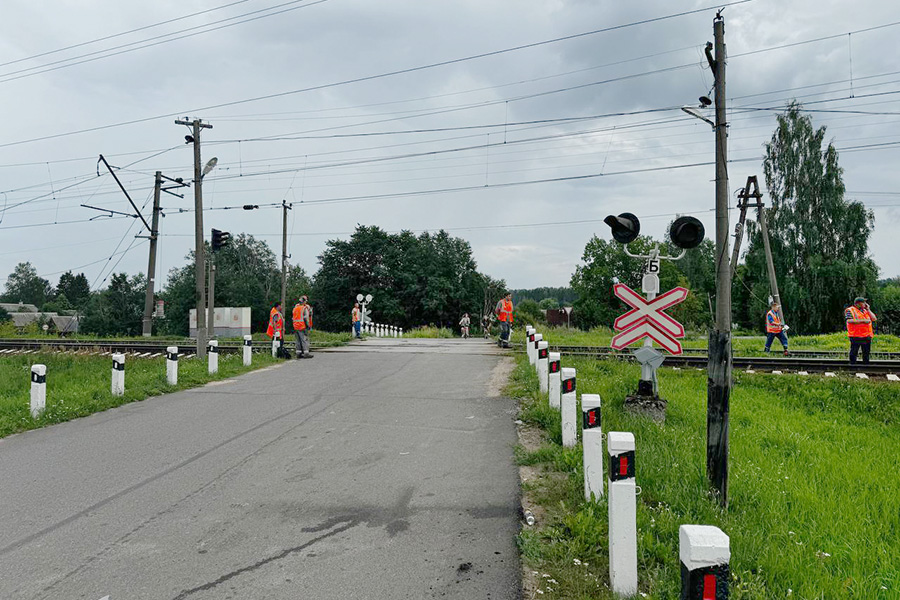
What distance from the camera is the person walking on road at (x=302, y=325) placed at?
54.2 ft

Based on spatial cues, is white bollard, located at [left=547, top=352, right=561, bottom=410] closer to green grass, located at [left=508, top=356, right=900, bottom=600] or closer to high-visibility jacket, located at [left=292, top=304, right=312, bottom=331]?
green grass, located at [left=508, top=356, right=900, bottom=600]

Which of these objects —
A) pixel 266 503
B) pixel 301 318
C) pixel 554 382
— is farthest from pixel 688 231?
pixel 301 318

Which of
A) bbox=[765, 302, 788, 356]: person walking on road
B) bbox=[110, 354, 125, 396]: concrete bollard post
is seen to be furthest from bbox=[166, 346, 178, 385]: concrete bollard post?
bbox=[765, 302, 788, 356]: person walking on road

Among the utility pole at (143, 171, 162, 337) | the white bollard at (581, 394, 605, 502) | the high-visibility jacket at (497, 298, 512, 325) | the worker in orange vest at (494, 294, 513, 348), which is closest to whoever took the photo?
the white bollard at (581, 394, 605, 502)

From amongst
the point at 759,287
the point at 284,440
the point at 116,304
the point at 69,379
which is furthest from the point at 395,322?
the point at 284,440

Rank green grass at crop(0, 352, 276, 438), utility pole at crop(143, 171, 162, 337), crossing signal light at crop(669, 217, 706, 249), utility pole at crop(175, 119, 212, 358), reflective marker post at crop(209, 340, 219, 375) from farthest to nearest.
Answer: utility pole at crop(143, 171, 162, 337)
utility pole at crop(175, 119, 212, 358)
reflective marker post at crop(209, 340, 219, 375)
green grass at crop(0, 352, 276, 438)
crossing signal light at crop(669, 217, 706, 249)

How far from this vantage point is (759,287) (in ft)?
139

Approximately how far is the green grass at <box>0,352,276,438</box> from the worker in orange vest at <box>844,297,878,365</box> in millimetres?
14012

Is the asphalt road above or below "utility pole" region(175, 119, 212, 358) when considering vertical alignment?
below

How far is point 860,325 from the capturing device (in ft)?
48.6

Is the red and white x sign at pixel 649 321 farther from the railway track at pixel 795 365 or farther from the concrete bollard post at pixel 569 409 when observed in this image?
the railway track at pixel 795 365

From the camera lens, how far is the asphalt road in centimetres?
397

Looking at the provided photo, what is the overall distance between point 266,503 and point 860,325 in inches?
576

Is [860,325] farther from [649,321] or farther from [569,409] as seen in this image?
[569,409]
